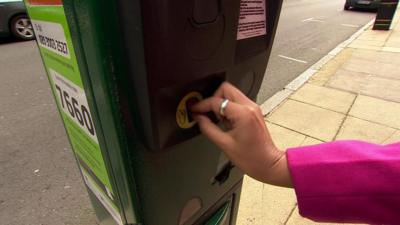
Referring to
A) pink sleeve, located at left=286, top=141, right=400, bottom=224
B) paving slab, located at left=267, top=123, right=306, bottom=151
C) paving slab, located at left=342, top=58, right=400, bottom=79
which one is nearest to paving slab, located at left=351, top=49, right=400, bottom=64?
paving slab, located at left=342, top=58, right=400, bottom=79

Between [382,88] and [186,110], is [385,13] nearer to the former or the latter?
[382,88]

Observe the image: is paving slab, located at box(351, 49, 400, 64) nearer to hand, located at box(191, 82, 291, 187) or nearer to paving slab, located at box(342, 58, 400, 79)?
paving slab, located at box(342, 58, 400, 79)

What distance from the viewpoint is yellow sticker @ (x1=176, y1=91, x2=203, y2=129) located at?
811 mm

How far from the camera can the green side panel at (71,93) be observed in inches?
31.0

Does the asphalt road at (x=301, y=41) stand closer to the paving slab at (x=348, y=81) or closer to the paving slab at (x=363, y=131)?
the paving slab at (x=348, y=81)

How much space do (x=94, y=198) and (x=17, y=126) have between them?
2.42m

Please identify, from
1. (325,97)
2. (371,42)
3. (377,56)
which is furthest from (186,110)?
(371,42)

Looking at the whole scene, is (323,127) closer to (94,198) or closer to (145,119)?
(94,198)

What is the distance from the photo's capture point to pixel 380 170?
662 millimetres

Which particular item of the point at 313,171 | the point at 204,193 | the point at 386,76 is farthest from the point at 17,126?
the point at 386,76

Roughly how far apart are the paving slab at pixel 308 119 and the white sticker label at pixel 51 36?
9.32ft

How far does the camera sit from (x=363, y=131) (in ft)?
10.9

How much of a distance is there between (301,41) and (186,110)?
7476 millimetres

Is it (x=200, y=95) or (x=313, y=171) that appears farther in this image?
(x=200, y=95)
